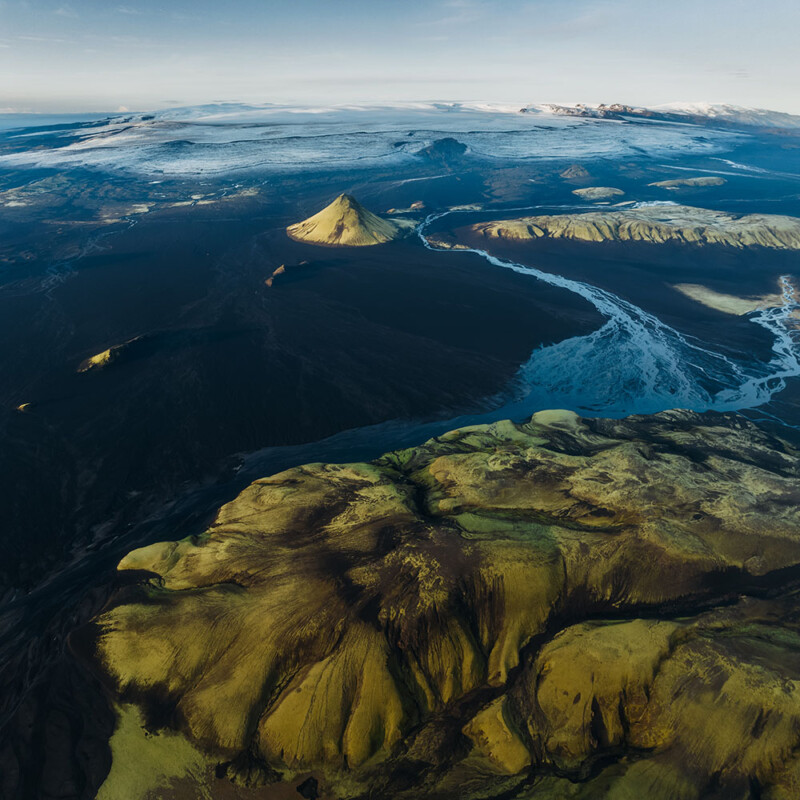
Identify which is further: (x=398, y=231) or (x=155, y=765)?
(x=398, y=231)

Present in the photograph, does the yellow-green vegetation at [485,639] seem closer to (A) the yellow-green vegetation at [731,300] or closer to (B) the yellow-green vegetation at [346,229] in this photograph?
(A) the yellow-green vegetation at [731,300]

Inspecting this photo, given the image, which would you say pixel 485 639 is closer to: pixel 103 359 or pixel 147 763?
pixel 147 763

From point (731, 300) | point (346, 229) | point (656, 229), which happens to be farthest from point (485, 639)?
point (656, 229)

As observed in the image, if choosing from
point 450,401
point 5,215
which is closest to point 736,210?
point 450,401

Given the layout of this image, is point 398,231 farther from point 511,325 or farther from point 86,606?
point 86,606

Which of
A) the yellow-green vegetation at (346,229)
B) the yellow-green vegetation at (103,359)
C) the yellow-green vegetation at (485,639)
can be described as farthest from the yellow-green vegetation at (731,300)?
the yellow-green vegetation at (103,359)

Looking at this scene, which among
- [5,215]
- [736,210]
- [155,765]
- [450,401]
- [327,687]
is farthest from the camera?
[736,210]

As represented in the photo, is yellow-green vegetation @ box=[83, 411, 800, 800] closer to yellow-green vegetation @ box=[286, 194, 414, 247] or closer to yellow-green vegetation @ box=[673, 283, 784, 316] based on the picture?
yellow-green vegetation @ box=[673, 283, 784, 316]
